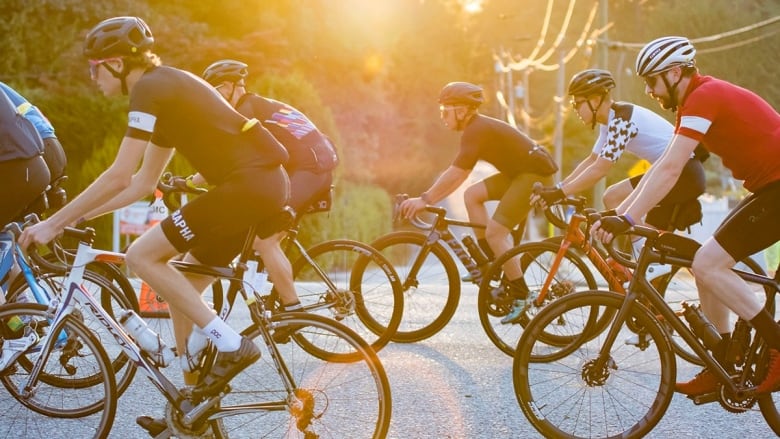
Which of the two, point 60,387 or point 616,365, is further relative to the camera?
point 60,387

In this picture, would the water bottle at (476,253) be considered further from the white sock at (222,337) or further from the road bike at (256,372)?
the white sock at (222,337)

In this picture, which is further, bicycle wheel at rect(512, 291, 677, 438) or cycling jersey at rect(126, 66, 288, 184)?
bicycle wheel at rect(512, 291, 677, 438)

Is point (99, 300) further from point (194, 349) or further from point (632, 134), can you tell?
point (632, 134)

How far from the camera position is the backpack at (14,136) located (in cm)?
574

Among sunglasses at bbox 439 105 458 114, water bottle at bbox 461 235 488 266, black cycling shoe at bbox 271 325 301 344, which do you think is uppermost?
sunglasses at bbox 439 105 458 114

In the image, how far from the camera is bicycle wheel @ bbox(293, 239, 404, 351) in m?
6.91

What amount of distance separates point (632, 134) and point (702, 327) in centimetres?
224

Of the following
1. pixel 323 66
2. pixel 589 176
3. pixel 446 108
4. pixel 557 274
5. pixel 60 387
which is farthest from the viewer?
pixel 323 66

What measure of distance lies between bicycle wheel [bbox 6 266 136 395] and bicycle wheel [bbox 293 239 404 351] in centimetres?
157

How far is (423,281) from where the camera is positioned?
25.1ft

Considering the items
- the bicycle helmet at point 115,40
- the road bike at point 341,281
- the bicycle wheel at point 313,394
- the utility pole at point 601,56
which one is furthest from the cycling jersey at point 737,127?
the utility pole at point 601,56

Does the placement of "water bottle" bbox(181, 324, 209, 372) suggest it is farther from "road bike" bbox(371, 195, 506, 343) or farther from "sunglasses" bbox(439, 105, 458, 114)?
"sunglasses" bbox(439, 105, 458, 114)

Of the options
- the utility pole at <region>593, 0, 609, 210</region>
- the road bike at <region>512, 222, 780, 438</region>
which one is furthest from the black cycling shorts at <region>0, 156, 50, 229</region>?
the utility pole at <region>593, 0, 609, 210</region>

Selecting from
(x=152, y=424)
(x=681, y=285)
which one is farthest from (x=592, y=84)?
(x=152, y=424)
